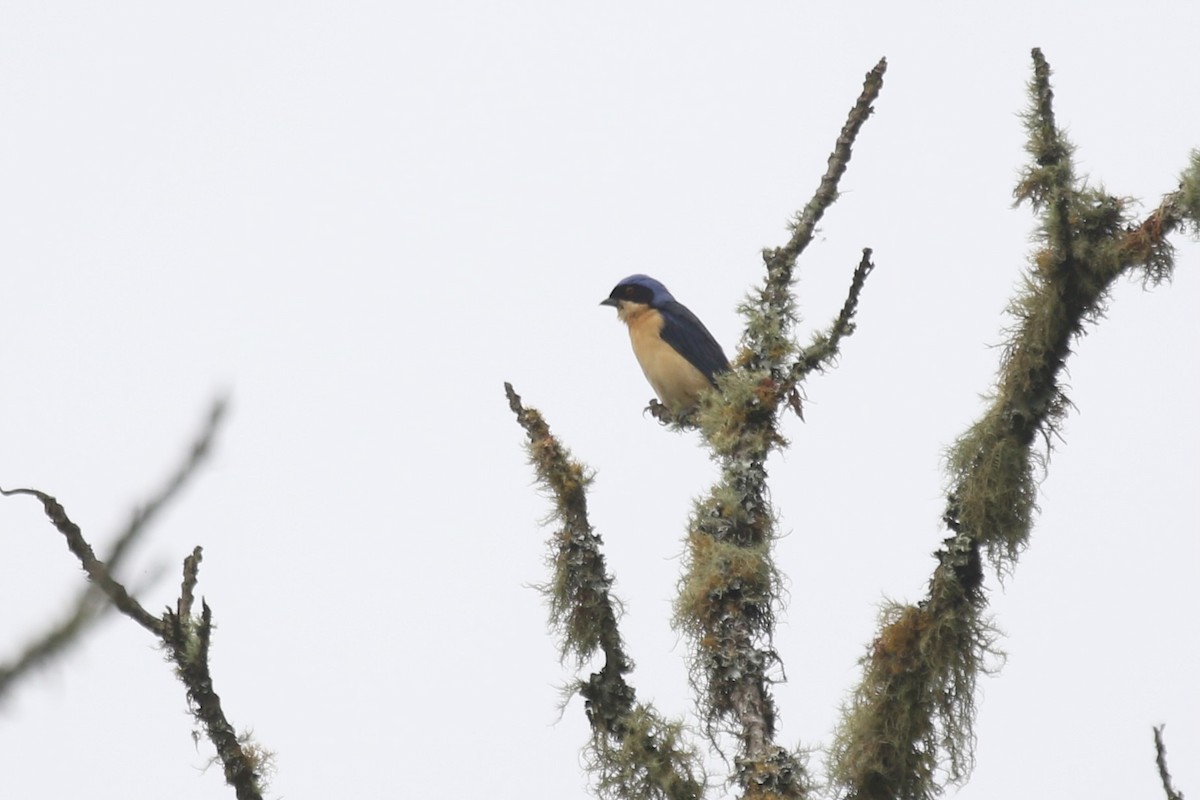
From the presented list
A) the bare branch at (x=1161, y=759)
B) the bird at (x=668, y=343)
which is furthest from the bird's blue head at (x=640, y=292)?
the bare branch at (x=1161, y=759)

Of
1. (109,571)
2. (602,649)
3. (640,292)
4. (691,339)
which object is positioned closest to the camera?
(109,571)

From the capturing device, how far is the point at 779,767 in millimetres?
4230

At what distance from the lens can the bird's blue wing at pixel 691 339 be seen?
8.17 m

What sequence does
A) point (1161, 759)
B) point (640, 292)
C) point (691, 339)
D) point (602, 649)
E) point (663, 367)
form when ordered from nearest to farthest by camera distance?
point (1161, 759), point (602, 649), point (663, 367), point (691, 339), point (640, 292)

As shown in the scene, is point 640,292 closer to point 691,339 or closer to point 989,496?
point 691,339

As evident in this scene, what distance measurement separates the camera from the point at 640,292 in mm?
9289

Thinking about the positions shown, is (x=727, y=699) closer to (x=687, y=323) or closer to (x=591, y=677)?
(x=591, y=677)

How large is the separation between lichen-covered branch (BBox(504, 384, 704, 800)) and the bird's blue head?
4.43 m

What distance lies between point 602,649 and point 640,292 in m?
4.84

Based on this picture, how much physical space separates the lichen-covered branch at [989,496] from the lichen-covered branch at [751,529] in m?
0.32

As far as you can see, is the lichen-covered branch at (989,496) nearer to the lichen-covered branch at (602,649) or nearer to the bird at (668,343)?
the lichen-covered branch at (602,649)

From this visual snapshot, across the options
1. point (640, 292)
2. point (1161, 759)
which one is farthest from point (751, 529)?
point (640, 292)

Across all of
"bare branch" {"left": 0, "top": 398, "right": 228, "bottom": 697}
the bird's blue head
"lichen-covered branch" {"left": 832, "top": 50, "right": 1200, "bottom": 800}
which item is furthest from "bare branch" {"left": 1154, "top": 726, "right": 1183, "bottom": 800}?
the bird's blue head

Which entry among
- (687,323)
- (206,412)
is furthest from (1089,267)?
(687,323)
